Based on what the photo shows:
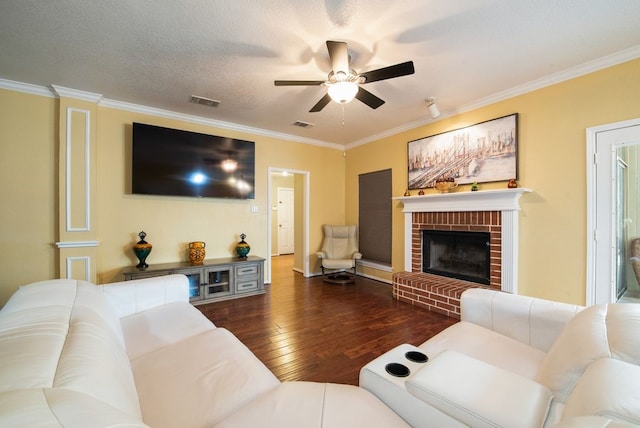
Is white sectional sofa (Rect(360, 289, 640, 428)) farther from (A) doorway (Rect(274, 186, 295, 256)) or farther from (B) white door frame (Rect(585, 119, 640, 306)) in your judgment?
(A) doorway (Rect(274, 186, 295, 256))

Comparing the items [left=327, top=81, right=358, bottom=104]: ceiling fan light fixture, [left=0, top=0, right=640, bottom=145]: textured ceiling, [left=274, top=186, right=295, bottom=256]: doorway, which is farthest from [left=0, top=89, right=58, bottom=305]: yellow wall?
[left=274, top=186, right=295, bottom=256]: doorway

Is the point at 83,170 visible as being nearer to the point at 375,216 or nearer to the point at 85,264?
the point at 85,264

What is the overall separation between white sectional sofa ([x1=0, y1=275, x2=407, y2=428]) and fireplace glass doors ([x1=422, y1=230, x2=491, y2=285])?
2.88 metres

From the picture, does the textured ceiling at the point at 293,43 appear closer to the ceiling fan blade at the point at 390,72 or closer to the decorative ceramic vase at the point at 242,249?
the ceiling fan blade at the point at 390,72

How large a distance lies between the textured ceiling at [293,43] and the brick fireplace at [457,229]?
4.16ft

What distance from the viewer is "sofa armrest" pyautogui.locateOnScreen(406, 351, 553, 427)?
32.3 inches

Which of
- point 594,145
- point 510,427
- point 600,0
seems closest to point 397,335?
point 510,427

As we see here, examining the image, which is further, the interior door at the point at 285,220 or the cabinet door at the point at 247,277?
the interior door at the point at 285,220

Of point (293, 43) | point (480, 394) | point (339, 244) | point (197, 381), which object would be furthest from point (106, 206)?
point (480, 394)

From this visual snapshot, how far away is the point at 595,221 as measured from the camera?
2.47 m

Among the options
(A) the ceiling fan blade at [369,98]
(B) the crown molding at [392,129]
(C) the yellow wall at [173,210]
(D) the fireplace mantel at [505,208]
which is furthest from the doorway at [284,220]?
(A) the ceiling fan blade at [369,98]

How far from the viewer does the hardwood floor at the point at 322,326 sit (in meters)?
2.07

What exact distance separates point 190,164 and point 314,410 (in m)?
3.57

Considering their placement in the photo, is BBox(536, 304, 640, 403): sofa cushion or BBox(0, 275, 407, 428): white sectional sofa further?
BBox(536, 304, 640, 403): sofa cushion
